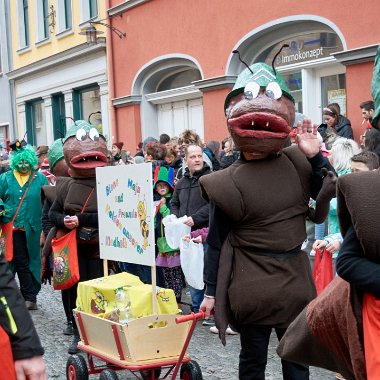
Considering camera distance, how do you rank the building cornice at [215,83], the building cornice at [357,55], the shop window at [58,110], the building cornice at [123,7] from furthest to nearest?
1. the shop window at [58,110]
2. the building cornice at [123,7]
3. the building cornice at [215,83]
4. the building cornice at [357,55]

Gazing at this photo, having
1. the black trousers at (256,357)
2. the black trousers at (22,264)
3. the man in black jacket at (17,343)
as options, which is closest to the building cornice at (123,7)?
the black trousers at (22,264)

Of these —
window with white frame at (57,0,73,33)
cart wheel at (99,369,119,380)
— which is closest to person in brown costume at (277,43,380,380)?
cart wheel at (99,369,119,380)

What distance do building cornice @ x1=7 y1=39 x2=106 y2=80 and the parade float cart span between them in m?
12.9

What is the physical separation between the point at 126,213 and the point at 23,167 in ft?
10.8

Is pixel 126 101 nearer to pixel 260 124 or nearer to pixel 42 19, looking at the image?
pixel 42 19

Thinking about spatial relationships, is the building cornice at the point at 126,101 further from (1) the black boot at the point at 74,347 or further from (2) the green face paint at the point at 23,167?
(1) the black boot at the point at 74,347

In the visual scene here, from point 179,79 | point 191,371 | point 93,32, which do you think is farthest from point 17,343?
point 93,32

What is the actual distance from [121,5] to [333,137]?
9.30 m

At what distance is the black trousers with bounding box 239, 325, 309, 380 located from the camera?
13.5 feet

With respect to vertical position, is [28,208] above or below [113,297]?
above

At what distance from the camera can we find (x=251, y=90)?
4.32 metres

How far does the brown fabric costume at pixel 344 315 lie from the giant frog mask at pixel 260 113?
1322 mm

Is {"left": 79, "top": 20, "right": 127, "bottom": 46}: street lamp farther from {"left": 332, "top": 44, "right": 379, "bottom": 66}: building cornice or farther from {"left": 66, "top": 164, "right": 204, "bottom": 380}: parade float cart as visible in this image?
{"left": 66, "top": 164, "right": 204, "bottom": 380}: parade float cart

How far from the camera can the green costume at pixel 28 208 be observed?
820 cm
